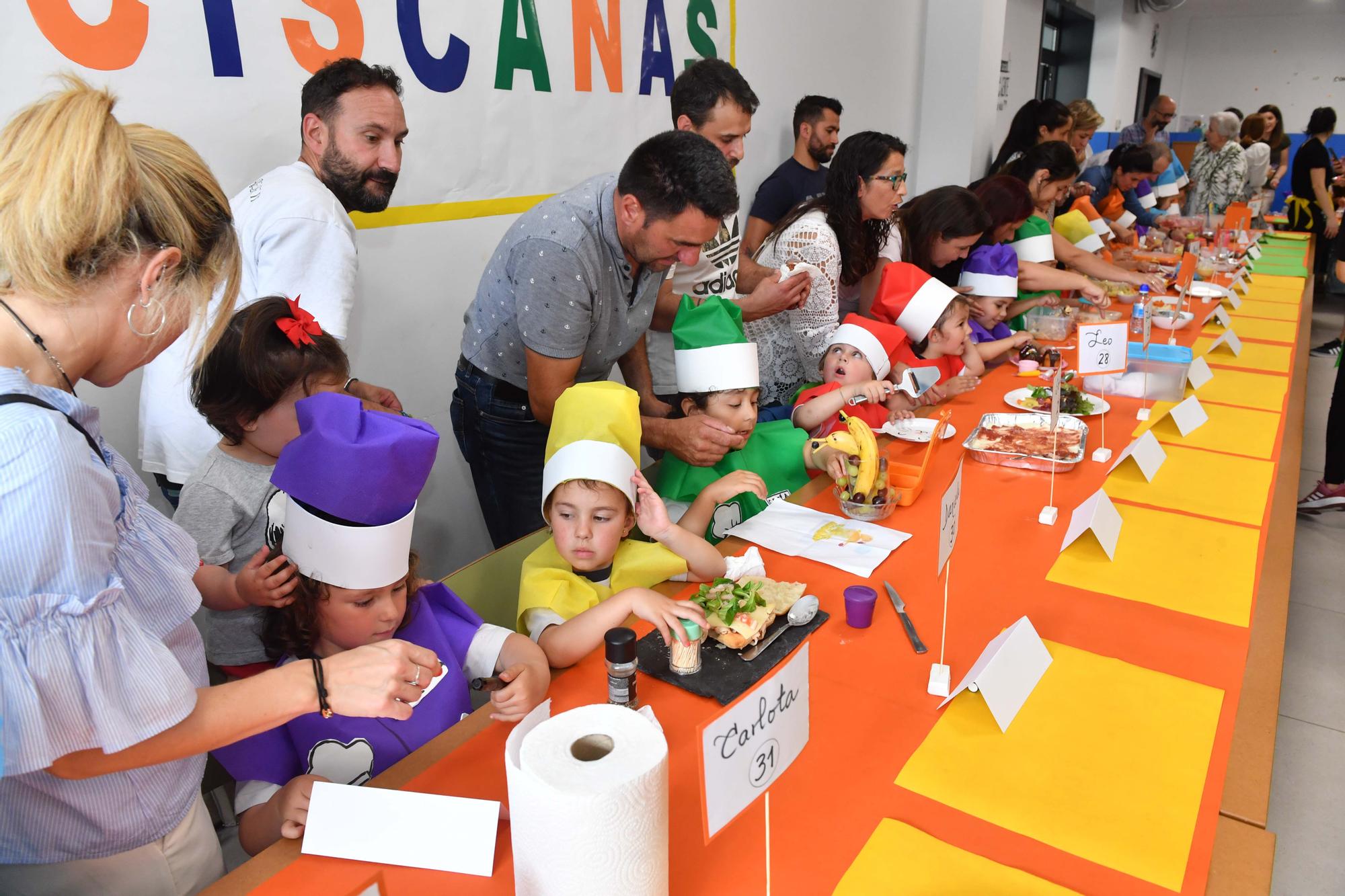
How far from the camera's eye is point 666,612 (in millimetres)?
1300

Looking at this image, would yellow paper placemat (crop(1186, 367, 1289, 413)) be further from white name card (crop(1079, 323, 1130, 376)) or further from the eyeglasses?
the eyeglasses

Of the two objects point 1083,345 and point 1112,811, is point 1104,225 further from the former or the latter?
point 1112,811

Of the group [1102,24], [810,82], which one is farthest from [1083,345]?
[1102,24]

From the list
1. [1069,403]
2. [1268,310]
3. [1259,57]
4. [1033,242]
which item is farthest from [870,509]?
[1259,57]

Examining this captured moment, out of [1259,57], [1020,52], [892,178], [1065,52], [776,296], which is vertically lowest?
[776,296]

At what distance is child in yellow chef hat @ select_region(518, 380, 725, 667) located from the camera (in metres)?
1.55

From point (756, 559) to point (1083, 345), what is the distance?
4.73 ft

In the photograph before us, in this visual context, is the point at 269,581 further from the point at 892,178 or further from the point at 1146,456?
the point at 892,178

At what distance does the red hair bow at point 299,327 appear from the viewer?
151 centimetres

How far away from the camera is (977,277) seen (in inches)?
135

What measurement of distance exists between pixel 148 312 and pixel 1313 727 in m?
3.11

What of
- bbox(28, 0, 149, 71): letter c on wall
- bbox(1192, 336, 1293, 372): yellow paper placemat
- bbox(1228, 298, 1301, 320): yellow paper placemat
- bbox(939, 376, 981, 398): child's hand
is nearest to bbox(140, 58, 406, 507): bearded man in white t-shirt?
bbox(28, 0, 149, 71): letter c on wall

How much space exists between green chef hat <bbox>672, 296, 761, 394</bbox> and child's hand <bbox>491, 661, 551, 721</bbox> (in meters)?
1.07

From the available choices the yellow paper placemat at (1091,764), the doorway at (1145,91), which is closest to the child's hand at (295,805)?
the yellow paper placemat at (1091,764)
